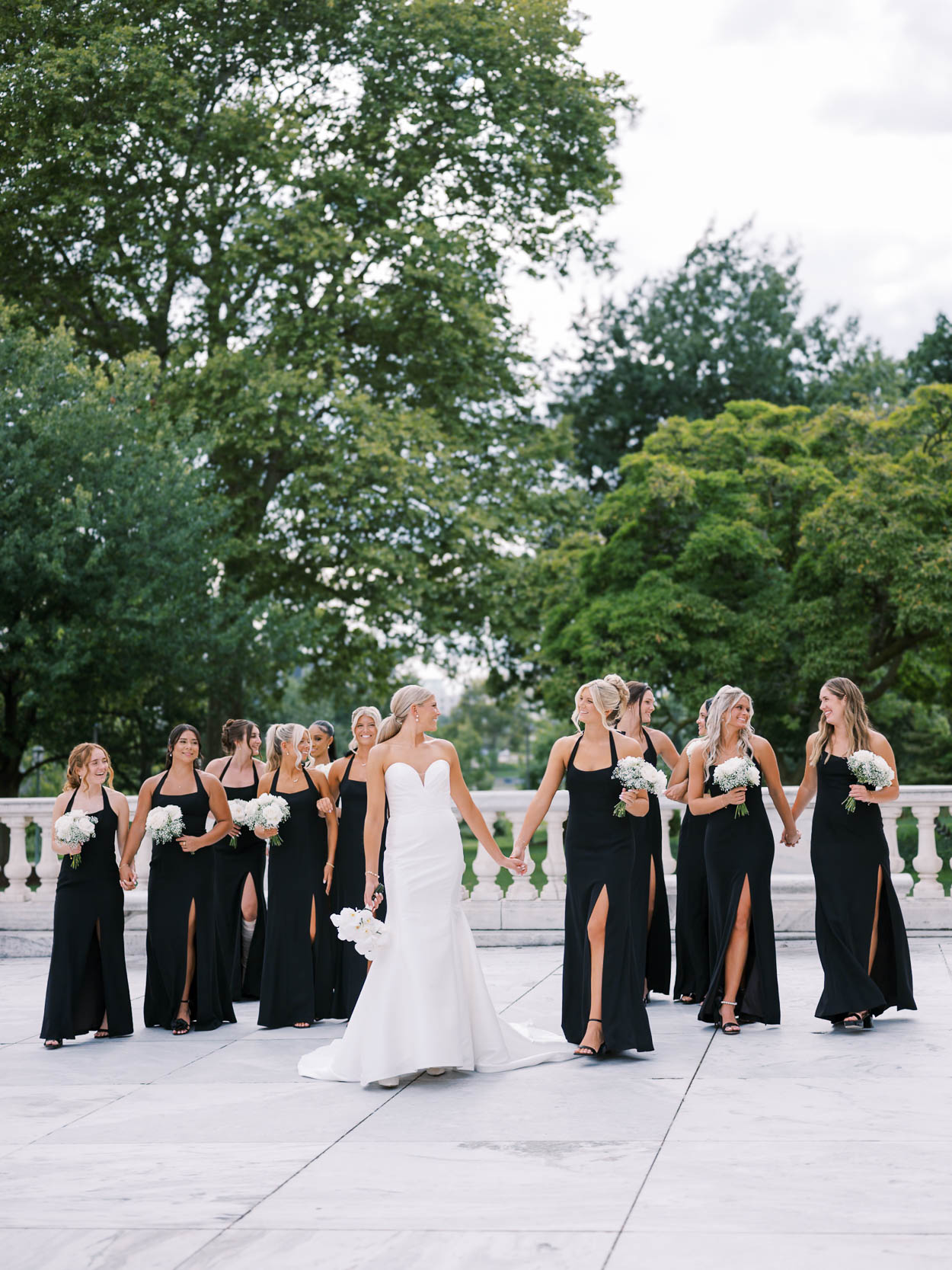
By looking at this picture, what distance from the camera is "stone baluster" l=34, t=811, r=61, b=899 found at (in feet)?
43.1

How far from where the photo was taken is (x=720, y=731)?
30.2 ft

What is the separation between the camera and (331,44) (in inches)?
1057

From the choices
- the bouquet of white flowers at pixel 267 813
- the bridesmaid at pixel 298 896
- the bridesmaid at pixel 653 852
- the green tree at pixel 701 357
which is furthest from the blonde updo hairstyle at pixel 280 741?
the green tree at pixel 701 357

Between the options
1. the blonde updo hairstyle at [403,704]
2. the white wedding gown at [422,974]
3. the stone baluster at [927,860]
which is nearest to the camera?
the white wedding gown at [422,974]

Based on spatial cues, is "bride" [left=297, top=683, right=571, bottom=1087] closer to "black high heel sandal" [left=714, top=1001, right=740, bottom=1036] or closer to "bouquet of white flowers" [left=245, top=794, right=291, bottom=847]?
"black high heel sandal" [left=714, top=1001, right=740, bottom=1036]

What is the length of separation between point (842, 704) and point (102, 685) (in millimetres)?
15682

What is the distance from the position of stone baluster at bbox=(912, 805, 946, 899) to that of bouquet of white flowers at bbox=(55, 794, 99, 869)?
7062 mm

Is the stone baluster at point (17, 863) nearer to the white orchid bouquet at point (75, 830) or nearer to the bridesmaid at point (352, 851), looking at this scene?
the white orchid bouquet at point (75, 830)

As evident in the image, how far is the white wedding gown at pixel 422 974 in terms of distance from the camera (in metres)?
7.66

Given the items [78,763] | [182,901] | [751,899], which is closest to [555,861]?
[751,899]

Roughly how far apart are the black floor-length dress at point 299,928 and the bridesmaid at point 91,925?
0.94 m

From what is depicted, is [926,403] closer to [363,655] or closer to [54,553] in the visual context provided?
[363,655]

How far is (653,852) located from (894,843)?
3.87 meters

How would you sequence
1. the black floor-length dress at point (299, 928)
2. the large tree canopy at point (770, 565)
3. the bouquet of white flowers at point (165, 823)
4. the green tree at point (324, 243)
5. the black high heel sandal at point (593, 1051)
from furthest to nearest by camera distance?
the green tree at point (324, 243) → the large tree canopy at point (770, 565) → the black floor-length dress at point (299, 928) → the bouquet of white flowers at point (165, 823) → the black high heel sandal at point (593, 1051)
